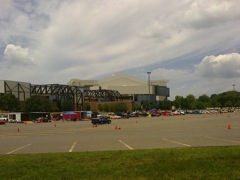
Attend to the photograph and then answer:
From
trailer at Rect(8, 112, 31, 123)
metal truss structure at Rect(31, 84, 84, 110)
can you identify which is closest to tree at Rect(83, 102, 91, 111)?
metal truss structure at Rect(31, 84, 84, 110)

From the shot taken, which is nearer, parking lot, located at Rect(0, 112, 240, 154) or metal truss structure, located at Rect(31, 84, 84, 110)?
parking lot, located at Rect(0, 112, 240, 154)

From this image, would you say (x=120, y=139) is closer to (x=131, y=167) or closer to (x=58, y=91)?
(x=131, y=167)

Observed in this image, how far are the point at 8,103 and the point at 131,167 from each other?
13169 cm

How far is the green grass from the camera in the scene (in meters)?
9.00

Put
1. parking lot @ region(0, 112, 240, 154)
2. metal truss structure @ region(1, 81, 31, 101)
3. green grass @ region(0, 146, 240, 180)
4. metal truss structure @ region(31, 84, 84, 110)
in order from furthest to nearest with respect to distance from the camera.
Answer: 1. metal truss structure @ region(31, 84, 84, 110)
2. metal truss structure @ region(1, 81, 31, 101)
3. parking lot @ region(0, 112, 240, 154)
4. green grass @ region(0, 146, 240, 180)

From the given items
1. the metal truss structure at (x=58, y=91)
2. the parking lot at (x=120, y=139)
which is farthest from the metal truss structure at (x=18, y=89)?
the parking lot at (x=120, y=139)

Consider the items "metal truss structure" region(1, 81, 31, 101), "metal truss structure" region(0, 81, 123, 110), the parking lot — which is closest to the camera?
the parking lot

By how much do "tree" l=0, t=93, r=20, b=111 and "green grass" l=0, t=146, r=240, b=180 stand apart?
5027 inches

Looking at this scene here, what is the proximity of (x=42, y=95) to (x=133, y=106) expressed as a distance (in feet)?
167

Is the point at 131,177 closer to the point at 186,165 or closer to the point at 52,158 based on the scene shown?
the point at 186,165

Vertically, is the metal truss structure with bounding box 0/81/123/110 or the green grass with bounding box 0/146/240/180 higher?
the metal truss structure with bounding box 0/81/123/110

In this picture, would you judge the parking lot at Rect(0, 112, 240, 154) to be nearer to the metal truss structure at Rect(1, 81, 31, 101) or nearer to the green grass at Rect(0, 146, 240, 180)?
the green grass at Rect(0, 146, 240, 180)

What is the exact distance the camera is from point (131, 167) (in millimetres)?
10297

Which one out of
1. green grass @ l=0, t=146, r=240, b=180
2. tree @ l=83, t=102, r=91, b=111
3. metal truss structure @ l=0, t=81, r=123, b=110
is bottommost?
green grass @ l=0, t=146, r=240, b=180
